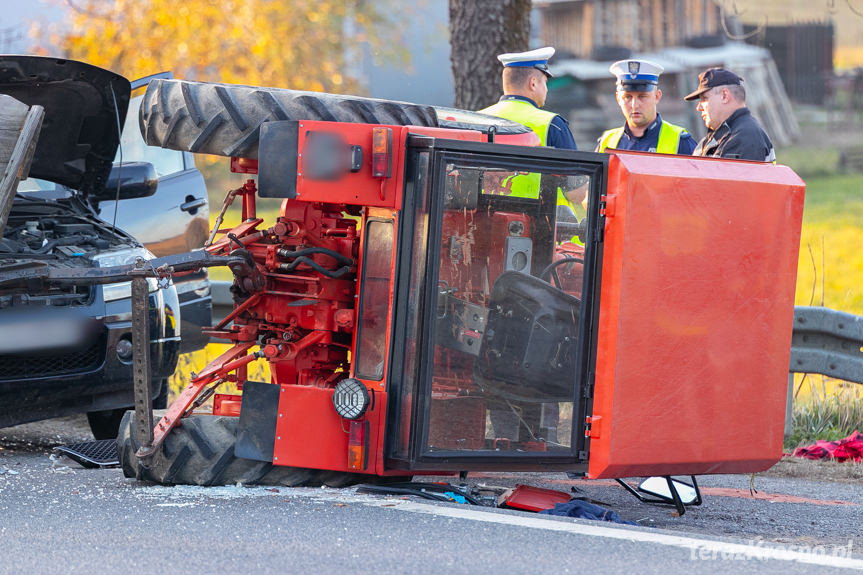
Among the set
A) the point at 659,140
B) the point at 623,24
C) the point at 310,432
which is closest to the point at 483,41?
the point at 659,140

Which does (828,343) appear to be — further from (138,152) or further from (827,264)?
(827,264)

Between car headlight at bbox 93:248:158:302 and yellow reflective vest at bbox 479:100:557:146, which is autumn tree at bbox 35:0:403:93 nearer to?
car headlight at bbox 93:248:158:302

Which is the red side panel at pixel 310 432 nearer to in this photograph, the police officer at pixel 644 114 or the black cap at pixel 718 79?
the police officer at pixel 644 114

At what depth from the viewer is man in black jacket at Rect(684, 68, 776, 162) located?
681cm

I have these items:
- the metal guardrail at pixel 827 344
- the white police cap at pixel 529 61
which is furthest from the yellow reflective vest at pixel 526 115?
the metal guardrail at pixel 827 344

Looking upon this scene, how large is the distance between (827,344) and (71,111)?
16.2 ft

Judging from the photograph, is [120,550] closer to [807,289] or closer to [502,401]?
[502,401]

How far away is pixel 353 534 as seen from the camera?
182 inches

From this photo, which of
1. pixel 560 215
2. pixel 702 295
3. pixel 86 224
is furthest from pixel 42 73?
pixel 702 295

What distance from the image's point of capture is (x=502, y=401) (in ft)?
17.3

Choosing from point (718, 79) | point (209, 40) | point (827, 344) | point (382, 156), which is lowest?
point (827, 344)

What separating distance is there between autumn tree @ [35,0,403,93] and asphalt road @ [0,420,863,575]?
1922 centimetres

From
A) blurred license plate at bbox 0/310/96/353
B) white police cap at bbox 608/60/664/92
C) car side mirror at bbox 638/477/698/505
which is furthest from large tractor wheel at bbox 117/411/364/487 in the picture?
white police cap at bbox 608/60/664/92

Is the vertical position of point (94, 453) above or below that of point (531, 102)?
below
